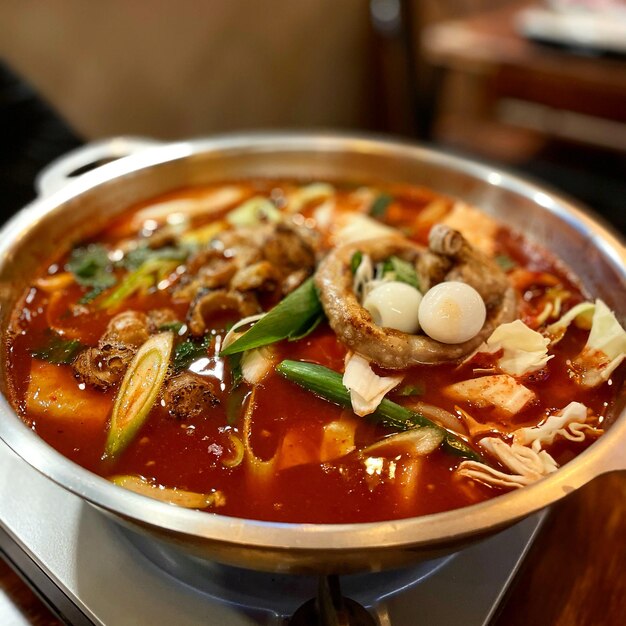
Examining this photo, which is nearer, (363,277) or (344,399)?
(344,399)

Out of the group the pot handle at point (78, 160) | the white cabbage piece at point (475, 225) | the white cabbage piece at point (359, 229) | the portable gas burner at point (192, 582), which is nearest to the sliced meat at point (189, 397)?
the portable gas burner at point (192, 582)

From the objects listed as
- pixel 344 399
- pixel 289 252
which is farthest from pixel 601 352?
pixel 289 252

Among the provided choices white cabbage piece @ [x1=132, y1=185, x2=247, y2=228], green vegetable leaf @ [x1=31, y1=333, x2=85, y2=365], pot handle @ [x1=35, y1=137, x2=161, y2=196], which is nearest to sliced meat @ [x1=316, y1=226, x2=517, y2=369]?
green vegetable leaf @ [x1=31, y1=333, x2=85, y2=365]

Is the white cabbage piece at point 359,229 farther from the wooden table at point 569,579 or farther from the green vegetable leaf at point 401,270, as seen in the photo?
the wooden table at point 569,579

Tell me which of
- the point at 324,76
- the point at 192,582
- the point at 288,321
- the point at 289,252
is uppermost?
the point at 324,76

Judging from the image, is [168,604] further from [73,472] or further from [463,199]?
[463,199]

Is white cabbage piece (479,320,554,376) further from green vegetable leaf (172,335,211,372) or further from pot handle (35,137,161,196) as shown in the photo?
pot handle (35,137,161,196)

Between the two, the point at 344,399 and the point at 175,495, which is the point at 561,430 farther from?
the point at 175,495
